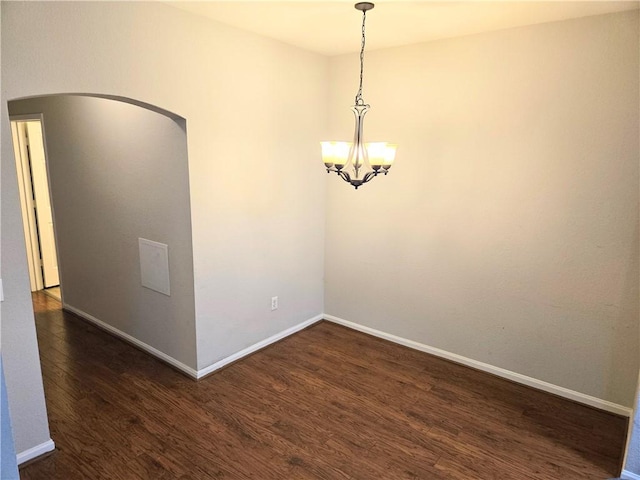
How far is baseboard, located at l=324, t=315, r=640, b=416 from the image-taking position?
2941mm

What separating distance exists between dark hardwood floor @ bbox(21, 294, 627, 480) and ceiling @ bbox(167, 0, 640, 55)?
269 centimetres

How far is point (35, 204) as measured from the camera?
16.4 feet

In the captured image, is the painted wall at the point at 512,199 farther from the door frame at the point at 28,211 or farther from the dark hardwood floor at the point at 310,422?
the door frame at the point at 28,211

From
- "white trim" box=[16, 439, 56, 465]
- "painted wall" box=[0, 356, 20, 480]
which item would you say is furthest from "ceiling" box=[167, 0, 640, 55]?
"white trim" box=[16, 439, 56, 465]

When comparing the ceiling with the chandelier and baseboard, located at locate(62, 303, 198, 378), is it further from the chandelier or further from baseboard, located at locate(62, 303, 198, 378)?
baseboard, located at locate(62, 303, 198, 378)

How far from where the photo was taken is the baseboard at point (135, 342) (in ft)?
11.0

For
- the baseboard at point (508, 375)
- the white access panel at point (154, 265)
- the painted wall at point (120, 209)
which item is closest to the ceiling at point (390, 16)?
the painted wall at point (120, 209)

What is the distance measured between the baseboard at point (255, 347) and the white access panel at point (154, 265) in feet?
2.30

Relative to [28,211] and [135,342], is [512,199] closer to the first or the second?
[135,342]

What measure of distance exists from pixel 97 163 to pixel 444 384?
3547 mm

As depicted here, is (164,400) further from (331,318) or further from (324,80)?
(324,80)

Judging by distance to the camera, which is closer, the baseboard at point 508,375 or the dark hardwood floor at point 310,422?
the dark hardwood floor at point 310,422

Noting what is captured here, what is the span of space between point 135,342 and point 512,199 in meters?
3.46

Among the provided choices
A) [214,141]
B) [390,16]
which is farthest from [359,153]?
[214,141]
